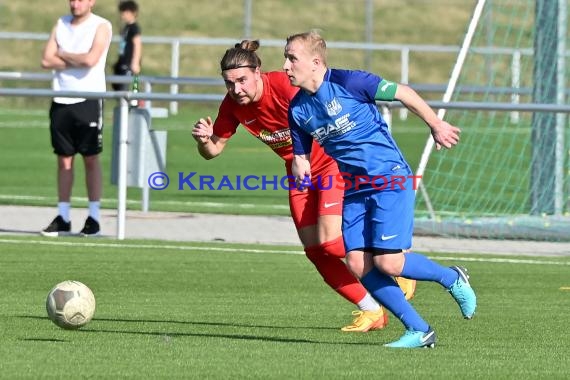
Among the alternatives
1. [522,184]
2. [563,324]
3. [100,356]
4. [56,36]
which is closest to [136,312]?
[100,356]

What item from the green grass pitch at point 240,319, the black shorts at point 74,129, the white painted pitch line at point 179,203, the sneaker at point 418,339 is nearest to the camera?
the green grass pitch at point 240,319

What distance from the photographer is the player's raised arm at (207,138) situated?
9250 millimetres

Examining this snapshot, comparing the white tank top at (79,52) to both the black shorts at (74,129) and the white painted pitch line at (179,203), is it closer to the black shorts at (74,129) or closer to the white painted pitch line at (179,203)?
the black shorts at (74,129)

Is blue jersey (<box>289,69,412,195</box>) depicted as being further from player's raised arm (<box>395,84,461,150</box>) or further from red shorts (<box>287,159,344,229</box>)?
red shorts (<box>287,159,344,229</box>)

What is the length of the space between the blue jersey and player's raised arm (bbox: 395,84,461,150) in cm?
18

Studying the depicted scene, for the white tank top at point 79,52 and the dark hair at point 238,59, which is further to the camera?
the white tank top at point 79,52

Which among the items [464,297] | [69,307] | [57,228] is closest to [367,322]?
[464,297]

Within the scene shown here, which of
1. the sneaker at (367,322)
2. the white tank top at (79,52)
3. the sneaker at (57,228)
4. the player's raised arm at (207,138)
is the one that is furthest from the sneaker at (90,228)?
the sneaker at (367,322)

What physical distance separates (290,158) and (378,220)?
138 centimetres

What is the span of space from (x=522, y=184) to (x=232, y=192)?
11.4ft

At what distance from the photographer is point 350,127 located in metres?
8.40

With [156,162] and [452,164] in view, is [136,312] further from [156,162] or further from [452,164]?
[452,164]

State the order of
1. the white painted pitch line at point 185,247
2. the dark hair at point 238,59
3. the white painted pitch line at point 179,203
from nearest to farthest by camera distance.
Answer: the dark hair at point 238,59 → the white painted pitch line at point 185,247 → the white painted pitch line at point 179,203

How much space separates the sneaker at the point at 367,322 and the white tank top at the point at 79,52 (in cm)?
533
